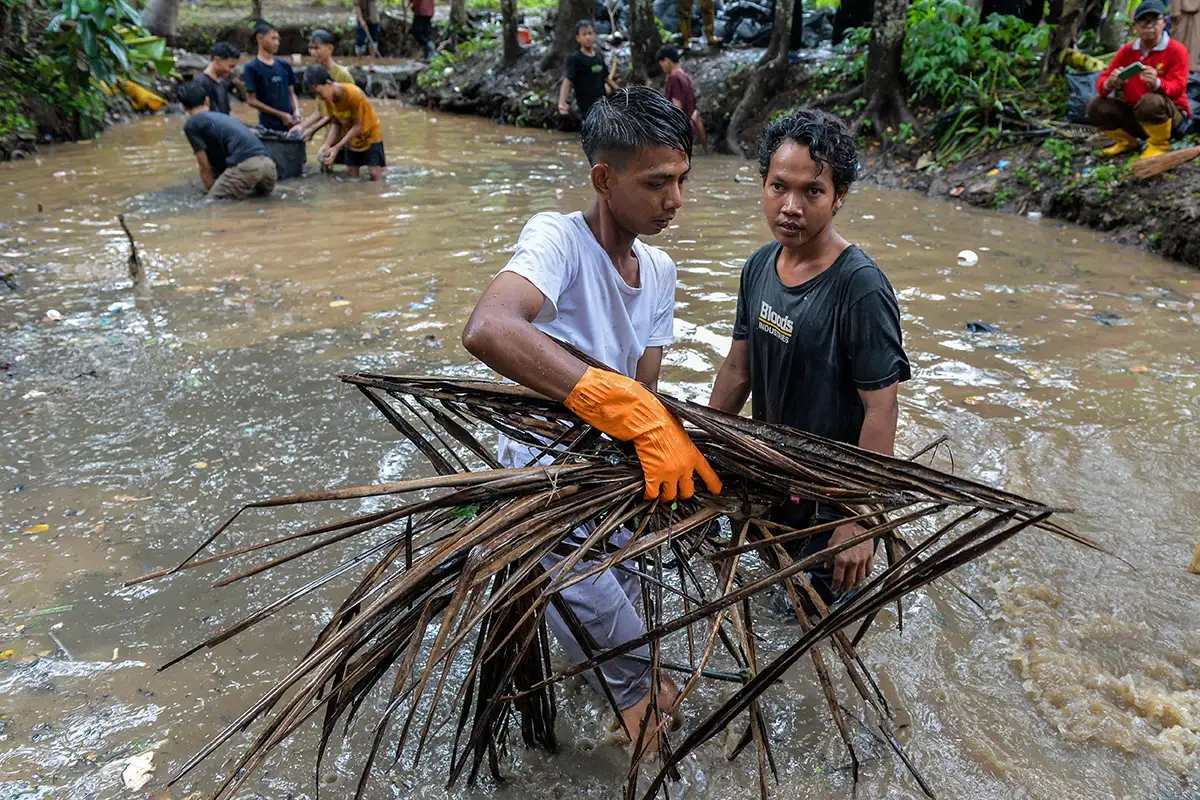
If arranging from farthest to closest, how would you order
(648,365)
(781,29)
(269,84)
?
1. (781,29)
2. (269,84)
3. (648,365)

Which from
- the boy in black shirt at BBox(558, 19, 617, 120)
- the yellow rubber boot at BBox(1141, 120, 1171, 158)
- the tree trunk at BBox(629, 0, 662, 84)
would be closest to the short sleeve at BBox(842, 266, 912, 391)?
the yellow rubber boot at BBox(1141, 120, 1171, 158)

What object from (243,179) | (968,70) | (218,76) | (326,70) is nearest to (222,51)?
(218,76)

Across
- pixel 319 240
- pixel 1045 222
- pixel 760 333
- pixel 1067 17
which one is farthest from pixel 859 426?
pixel 1067 17

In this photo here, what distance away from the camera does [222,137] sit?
786cm

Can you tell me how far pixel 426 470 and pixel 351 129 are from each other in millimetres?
6318

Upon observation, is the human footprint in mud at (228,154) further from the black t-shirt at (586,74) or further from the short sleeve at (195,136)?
the black t-shirt at (586,74)

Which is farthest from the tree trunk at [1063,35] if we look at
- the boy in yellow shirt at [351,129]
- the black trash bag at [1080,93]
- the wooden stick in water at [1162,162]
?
the boy in yellow shirt at [351,129]

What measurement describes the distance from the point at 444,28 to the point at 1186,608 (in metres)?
17.8

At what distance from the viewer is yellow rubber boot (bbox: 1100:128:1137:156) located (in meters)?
7.11

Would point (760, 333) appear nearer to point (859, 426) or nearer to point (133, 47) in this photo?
point (859, 426)

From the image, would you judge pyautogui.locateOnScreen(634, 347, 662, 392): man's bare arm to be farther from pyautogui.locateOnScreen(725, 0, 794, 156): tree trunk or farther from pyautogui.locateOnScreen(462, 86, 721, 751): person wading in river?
pyautogui.locateOnScreen(725, 0, 794, 156): tree trunk

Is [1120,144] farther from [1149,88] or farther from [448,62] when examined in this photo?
[448,62]

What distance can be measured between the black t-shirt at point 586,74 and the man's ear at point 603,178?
8.98 m

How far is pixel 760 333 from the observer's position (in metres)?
2.43
